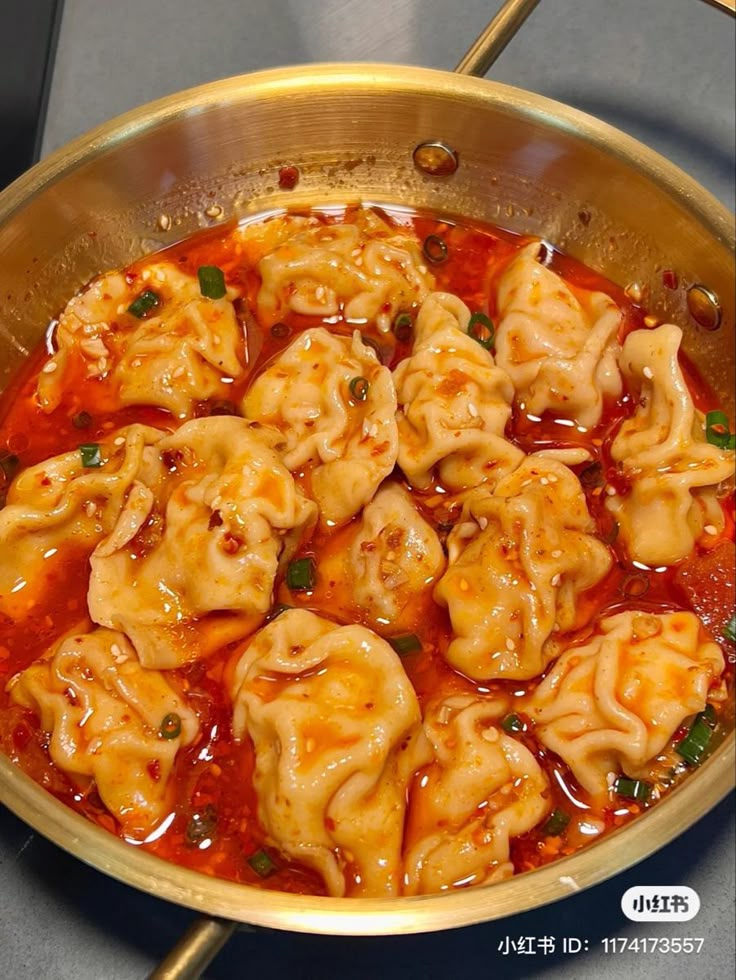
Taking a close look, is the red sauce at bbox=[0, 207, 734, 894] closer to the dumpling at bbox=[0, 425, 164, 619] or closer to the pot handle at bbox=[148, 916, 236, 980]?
the dumpling at bbox=[0, 425, 164, 619]

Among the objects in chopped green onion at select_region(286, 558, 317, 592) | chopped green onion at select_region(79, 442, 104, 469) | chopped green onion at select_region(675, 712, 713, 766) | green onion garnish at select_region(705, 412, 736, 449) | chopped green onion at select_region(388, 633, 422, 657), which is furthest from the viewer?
green onion garnish at select_region(705, 412, 736, 449)

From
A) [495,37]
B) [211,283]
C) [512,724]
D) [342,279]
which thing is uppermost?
[495,37]

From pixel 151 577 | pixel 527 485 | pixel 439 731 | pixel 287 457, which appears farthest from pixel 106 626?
pixel 527 485

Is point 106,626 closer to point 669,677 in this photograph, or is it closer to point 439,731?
point 439,731

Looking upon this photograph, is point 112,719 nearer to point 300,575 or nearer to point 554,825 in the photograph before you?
point 300,575

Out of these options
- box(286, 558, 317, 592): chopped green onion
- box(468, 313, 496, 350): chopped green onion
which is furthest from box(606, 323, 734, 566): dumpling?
box(286, 558, 317, 592): chopped green onion

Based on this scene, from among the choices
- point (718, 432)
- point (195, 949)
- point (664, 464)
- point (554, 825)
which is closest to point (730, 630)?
point (664, 464)
